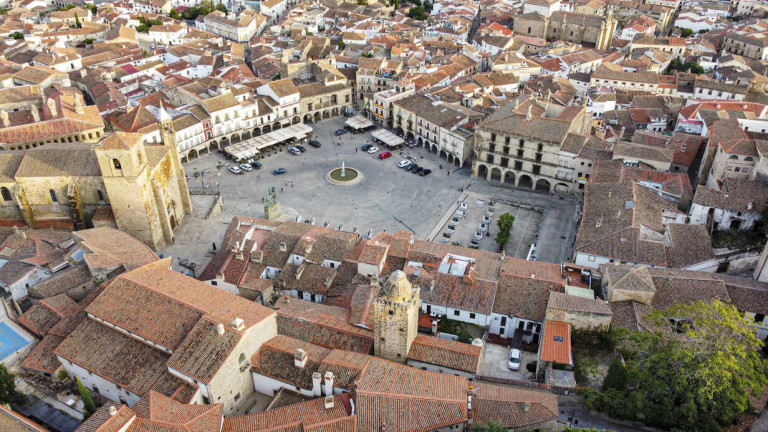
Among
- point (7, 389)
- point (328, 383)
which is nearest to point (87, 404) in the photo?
point (7, 389)

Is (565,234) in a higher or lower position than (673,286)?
lower

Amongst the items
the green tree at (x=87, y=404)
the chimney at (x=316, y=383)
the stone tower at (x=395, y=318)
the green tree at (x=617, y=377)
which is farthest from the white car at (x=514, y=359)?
A: the green tree at (x=87, y=404)

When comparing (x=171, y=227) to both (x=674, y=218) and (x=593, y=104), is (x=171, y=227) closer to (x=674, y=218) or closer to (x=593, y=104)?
(x=674, y=218)

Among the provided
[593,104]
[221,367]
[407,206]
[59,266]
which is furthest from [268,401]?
[593,104]

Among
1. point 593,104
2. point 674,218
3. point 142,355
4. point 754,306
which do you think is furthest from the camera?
point 593,104

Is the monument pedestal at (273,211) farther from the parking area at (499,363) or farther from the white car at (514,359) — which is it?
the white car at (514,359)

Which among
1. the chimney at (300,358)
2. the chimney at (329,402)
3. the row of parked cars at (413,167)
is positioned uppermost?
the chimney at (300,358)

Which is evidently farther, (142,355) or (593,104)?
(593,104)
